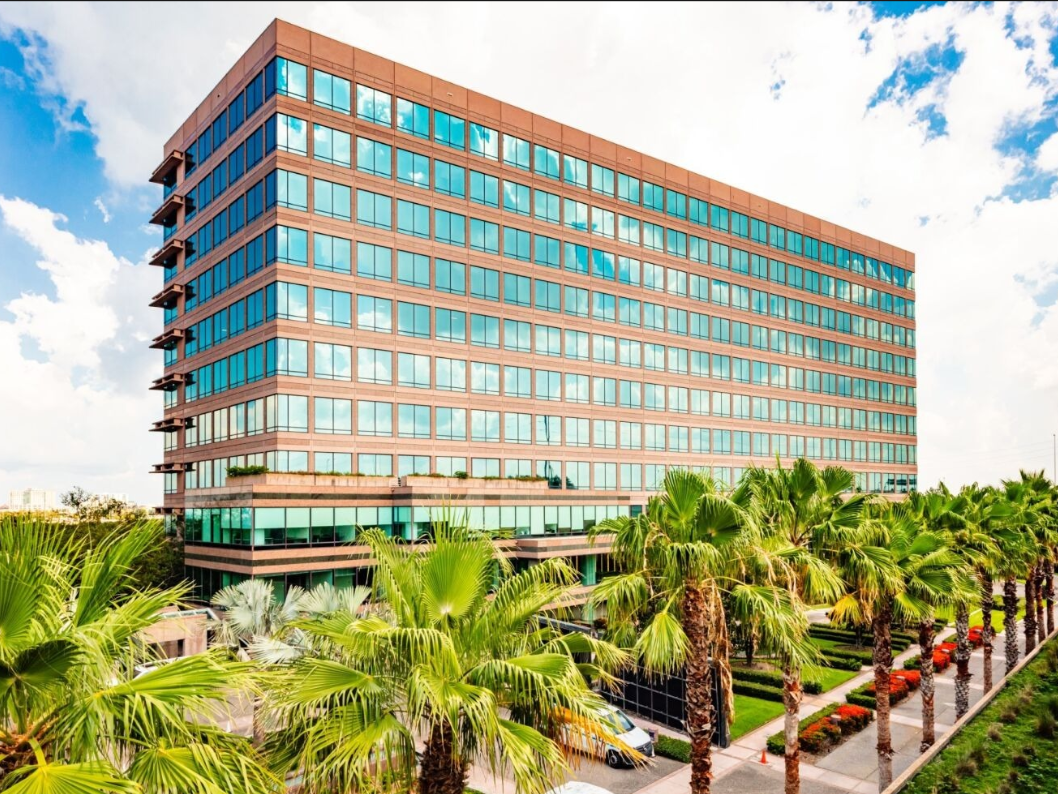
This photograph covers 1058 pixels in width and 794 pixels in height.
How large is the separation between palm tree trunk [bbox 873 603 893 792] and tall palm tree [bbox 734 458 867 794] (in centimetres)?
354

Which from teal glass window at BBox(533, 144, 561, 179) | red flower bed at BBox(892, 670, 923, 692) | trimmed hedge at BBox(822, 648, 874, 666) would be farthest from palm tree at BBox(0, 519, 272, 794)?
teal glass window at BBox(533, 144, 561, 179)

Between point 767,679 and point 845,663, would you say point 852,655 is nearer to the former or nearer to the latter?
point 845,663

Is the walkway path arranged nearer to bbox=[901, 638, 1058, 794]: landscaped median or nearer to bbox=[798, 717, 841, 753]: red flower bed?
bbox=[798, 717, 841, 753]: red flower bed

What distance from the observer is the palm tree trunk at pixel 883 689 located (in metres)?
21.1

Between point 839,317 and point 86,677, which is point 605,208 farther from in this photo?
point 86,677

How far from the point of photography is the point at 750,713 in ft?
98.3

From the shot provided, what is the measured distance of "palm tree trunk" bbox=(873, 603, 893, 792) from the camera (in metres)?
21.1

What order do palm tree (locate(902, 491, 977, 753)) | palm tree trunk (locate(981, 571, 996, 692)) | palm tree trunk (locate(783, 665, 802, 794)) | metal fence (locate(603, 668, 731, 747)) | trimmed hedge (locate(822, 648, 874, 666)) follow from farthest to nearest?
1. trimmed hedge (locate(822, 648, 874, 666))
2. palm tree trunk (locate(981, 571, 996, 692))
3. metal fence (locate(603, 668, 731, 747))
4. palm tree (locate(902, 491, 977, 753))
5. palm tree trunk (locate(783, 665, 802, 794))

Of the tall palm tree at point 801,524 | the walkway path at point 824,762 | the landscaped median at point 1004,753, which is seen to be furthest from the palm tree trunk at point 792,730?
the walkway path at point 824,762

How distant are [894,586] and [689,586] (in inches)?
332

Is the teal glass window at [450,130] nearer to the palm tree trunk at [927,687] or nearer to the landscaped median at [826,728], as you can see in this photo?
the landscaped median at [826,728]

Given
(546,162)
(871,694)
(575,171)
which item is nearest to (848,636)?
(871,694)

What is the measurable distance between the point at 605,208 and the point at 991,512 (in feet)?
132

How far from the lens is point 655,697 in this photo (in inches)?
1152
